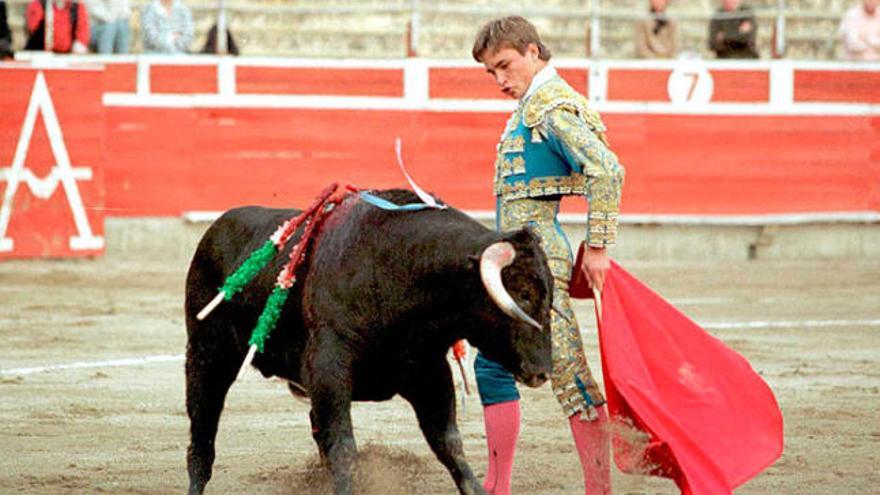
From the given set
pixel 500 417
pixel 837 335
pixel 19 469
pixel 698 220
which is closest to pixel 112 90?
pixel 698 220

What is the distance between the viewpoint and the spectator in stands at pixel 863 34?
11.7 meters

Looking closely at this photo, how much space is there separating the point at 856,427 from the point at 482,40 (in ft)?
7.92

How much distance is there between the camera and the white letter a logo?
33.8 ft

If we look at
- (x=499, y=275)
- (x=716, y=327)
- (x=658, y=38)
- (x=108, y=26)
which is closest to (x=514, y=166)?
(x=499, y=275)

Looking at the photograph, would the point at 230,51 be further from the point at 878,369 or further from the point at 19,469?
the point at 19,469

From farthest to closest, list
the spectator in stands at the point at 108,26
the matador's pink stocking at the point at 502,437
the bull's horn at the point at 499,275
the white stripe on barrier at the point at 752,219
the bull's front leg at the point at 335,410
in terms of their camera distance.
Result: the white stripe on barrier at the point at 752,219
the spectator in stands at the point at 108,26
the matador's pink stocking at the point at 502,437
the bull's front leg at the point at 335,410
the bull's horn at the point at 499,275

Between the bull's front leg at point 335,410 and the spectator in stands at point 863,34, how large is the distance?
27.8 ft

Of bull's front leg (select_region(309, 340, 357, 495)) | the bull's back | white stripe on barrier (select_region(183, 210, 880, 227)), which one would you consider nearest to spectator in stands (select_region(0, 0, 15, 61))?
white stripe on barrier (select_region(183, 210, 880, 227))

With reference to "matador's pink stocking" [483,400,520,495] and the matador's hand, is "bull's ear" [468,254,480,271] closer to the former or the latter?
the matador's hand

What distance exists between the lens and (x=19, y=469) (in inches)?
198

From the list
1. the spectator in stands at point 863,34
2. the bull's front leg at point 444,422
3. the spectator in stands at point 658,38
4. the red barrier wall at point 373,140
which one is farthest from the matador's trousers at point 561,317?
the spectator in stands at point 863,34

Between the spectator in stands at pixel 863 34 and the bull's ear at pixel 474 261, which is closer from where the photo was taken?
the bull's ear at pixel 474 261

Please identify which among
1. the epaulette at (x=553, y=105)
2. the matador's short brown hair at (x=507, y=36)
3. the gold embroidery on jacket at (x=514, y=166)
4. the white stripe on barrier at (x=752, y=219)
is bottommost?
the white stripe on barrier at (x=752, y=219)

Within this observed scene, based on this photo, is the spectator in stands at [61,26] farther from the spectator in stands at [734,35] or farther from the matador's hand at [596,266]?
the matador's hand at [596,266]
